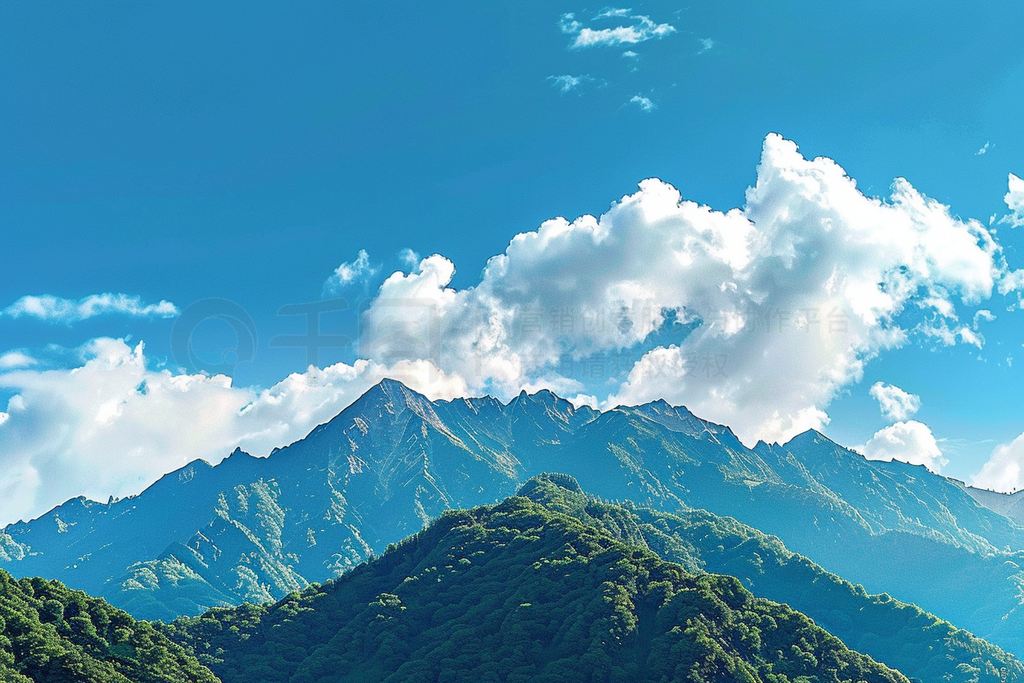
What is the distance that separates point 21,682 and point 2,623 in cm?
2308

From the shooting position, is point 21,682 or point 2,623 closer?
point 21,682

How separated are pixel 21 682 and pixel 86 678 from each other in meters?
16.5

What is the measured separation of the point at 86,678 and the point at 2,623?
2180cm

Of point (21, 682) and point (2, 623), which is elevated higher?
point (2, 623)

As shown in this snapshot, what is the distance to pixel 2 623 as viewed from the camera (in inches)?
7219

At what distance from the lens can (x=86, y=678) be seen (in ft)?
593

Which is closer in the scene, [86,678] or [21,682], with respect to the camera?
[21,682]

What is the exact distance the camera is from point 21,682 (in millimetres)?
165750
